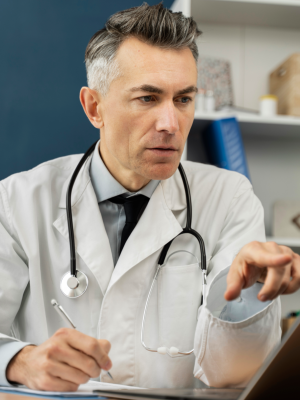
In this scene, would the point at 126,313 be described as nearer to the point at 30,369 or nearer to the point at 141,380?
the point at 141,380

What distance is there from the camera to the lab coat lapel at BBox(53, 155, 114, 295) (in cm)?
101

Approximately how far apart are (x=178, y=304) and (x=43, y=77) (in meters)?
1.23

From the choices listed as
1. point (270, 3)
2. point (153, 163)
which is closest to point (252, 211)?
point (153, 163)

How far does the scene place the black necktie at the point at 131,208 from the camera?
3.60ft

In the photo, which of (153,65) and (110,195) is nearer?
(153,65)

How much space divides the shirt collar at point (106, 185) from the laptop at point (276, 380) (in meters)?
0.67

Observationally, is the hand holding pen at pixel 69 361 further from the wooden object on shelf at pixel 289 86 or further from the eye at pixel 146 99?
the wooden object on shelf at pixel 289 86

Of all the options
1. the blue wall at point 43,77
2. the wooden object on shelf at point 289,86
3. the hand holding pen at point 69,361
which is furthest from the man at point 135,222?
the wooden object on shelf at point 289,86

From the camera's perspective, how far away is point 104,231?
107 centimetres

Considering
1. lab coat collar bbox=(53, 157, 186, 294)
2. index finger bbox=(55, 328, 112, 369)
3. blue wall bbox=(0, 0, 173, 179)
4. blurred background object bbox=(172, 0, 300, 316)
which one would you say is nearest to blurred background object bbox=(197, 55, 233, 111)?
blurred background object bbox=(172, 0, 300, 316)

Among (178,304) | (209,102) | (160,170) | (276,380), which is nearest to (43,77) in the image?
(209,102)

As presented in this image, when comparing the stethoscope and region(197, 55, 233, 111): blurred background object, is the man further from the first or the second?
region(197, 55, 233, 111): blurred background object

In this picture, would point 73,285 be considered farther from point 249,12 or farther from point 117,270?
point 249,12

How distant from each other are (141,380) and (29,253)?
44 centimetres
